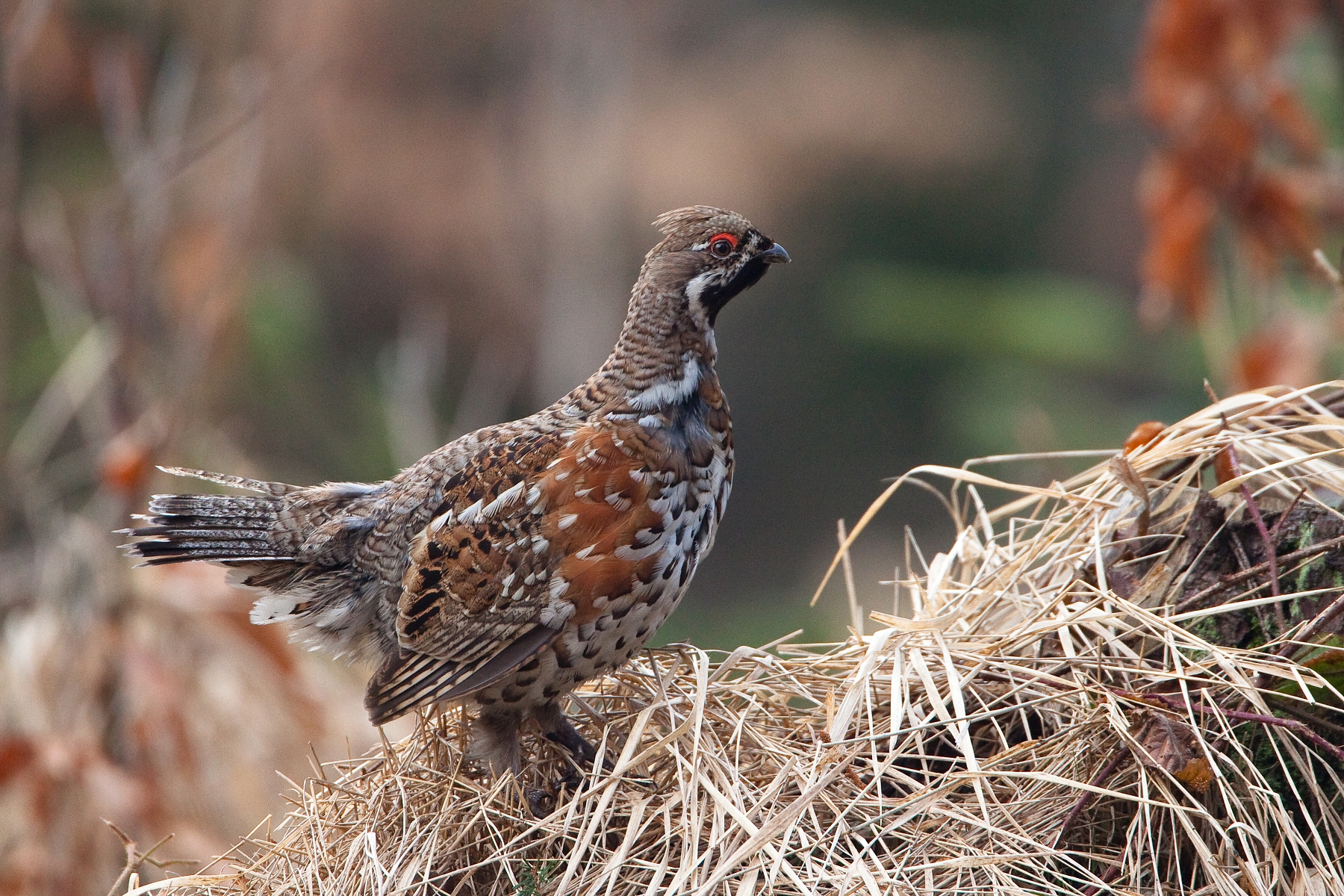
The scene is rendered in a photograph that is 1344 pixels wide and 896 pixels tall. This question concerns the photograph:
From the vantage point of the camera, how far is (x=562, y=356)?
11.2 m


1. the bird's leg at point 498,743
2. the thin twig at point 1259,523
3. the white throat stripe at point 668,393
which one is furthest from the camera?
the white throat stripe at point 668,393

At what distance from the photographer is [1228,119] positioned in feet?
14.3

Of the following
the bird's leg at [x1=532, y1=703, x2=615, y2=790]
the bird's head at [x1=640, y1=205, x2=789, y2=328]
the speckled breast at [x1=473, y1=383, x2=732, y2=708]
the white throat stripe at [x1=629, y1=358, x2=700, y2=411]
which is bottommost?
the bird's leg at [x1=532, y1=703, x2=615, y2=790]

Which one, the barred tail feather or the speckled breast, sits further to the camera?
the barred tail feather

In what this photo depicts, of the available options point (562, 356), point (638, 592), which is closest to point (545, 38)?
point (562, 356)

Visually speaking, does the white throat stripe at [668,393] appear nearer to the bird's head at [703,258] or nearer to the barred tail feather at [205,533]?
the bird's head at [703,258]

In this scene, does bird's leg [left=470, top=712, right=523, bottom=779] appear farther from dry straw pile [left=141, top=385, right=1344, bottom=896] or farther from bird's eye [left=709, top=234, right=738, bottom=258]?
bird's eye [left=709, top=234, right=738, bottom=258]

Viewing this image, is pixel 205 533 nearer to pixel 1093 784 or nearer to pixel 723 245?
pixel 723 245

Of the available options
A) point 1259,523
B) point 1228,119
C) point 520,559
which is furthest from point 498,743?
point 1228,119

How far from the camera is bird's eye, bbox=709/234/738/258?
9.55 feet

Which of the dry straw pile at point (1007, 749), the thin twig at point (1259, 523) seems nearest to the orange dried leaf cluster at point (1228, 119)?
the dry straw pile at point (1007, 749)

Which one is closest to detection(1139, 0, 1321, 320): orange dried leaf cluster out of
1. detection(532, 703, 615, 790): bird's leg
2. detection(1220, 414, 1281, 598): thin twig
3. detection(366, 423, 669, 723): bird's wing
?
detection(1220, 414, 1281, 598): thin twig

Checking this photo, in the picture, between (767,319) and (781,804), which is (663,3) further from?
(781,804)

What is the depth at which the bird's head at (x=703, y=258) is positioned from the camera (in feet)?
9.58
